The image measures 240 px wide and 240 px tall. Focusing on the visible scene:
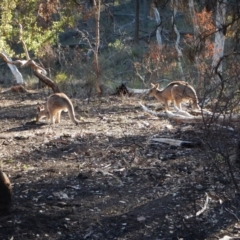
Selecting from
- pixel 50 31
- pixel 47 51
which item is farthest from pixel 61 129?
pixel 47 51

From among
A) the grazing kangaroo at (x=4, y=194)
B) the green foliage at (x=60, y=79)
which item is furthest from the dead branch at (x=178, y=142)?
the green foliage at (x=60, y=79)

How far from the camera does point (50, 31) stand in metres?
22.9

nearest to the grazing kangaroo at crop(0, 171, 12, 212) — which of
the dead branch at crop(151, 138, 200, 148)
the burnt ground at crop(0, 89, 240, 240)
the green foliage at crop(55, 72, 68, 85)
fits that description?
the burnt ground at crop(0, 89, 240, 240)

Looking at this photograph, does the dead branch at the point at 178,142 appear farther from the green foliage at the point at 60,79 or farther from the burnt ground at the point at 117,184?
the green foliage at the point at 60,79

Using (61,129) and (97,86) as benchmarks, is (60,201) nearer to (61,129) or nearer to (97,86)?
(61,129)

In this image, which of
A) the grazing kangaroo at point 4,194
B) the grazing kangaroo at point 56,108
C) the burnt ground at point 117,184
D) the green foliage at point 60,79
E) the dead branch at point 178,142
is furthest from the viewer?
the green foliage at point 60,79

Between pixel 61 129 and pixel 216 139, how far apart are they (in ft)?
25.5

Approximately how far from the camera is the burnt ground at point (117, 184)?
7.09 meters

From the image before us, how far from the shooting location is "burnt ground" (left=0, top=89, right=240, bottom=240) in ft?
23.2

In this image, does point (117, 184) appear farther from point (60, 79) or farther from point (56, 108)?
point (60, 79)

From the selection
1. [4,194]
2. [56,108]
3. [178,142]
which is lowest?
[56,108]

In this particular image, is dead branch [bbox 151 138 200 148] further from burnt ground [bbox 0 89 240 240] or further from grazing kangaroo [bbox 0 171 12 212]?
grazing kangaroo [bbox 0 171 12 212]

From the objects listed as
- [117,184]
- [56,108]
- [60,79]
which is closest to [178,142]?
[117,184]

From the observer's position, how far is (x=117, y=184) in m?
8.89
